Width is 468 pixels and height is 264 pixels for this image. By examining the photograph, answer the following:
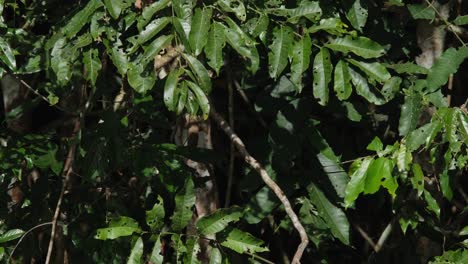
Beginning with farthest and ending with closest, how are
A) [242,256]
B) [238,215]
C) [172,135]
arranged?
[172,135] < [242,256] < [238,215]

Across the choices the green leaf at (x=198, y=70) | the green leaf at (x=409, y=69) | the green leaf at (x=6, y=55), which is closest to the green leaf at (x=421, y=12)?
the green leaf at (x=409, y=69)

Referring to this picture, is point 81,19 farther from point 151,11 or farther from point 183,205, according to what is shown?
point 183,205

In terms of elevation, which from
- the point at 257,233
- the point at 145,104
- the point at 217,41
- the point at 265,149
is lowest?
the point at 257,233

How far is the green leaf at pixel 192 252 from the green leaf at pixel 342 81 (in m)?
0.54

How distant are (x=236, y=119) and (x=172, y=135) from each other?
0.48 meters

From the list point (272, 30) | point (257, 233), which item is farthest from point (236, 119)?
point (272, 30)

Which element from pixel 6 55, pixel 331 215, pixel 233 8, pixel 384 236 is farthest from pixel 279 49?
pixel 384 236

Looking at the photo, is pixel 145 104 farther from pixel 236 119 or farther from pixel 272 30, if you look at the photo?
pixel 236 119

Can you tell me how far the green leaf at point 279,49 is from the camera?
6.35ft

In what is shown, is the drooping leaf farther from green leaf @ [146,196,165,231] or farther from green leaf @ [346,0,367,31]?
green leaf @ [346,0,367,31]

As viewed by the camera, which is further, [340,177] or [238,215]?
[340,177]

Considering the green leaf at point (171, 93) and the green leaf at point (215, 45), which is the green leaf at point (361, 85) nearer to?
the green leaf at point (215, 45)

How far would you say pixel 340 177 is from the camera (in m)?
2.35

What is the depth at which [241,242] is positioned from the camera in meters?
1.97
